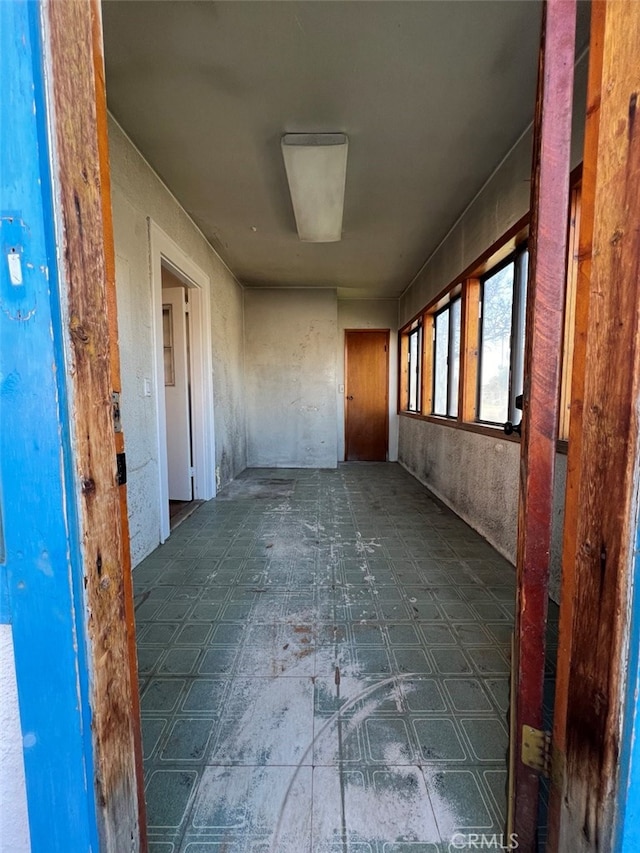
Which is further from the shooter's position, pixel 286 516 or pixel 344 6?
pixel 286 516

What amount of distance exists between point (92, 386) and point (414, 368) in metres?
5.24

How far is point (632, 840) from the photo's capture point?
589 mm

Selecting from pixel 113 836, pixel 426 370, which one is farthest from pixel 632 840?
pixel 426 370

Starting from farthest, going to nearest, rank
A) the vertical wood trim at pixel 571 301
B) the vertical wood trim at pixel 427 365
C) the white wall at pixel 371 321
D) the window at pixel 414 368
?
1. the white wall at pixel 371 321
2. the window at pixel 414 368
3. the vertical wood trim at pixel 427 365
4. the vertical wood trim at pixel 571 301

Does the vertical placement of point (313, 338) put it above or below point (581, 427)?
above

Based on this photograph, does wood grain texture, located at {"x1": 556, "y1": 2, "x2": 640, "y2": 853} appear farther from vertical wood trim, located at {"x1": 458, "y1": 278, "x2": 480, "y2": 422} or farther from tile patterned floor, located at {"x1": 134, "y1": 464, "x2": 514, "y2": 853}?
vertical wood trim, located at {"x1": 458, "y1": 278, "x2": 480, "y2": 422}

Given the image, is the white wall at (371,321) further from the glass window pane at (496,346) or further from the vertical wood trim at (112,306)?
the vertical wood trim at (112,306)

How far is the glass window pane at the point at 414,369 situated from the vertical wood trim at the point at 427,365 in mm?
497

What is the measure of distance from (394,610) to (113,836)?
4.50 ft

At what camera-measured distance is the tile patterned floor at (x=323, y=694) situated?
925 millimetres

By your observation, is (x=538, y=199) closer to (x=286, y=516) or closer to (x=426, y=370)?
(x=286, y=516)

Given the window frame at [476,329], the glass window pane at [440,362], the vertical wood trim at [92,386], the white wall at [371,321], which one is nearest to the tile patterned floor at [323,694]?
the vertical wood trim at [92,386]

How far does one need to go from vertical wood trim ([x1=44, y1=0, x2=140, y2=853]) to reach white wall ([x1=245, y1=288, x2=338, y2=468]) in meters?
4.65

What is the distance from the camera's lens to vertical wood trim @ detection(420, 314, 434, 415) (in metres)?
4.39
